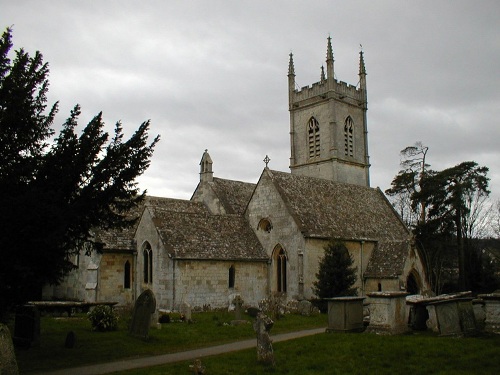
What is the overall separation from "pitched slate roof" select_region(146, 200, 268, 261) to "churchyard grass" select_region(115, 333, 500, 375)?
14.2 meters

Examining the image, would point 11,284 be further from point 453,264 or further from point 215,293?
point 453,264

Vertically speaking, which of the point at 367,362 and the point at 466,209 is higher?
the point at 466,209

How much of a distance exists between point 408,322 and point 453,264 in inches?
1238

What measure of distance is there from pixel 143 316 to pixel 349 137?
39.1 metres

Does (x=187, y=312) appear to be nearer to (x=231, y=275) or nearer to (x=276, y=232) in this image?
(x=231, y=275)

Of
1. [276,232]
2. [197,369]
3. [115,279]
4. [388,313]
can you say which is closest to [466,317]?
[388,313]

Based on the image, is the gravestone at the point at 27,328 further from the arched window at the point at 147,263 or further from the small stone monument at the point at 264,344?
the arched window at the point at 147,263

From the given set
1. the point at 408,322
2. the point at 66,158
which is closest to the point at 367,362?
the point at 408,322

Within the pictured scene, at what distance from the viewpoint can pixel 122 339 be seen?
18516 millimetres

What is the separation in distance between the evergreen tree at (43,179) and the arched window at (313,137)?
39240 millimetres

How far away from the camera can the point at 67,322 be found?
23.1 metres

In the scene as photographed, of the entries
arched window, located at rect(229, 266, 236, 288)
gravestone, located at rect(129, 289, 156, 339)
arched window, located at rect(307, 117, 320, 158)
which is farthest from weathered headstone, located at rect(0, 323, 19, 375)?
arched window, located at rect(307, 117, 320, 158)

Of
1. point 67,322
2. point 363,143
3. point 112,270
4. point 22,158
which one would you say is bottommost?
point 67,322

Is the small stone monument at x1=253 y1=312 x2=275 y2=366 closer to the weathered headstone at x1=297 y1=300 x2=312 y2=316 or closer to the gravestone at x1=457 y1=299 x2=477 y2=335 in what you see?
the gravestone at x1=457 y1=299 x2=477 y2=335
